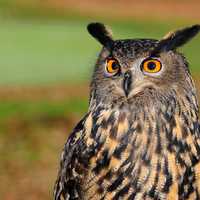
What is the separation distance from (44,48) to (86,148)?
1541cm

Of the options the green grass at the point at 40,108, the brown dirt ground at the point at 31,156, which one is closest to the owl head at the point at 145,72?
the brown dirt ground at the point at 31,156

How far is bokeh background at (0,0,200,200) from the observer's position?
948 cm

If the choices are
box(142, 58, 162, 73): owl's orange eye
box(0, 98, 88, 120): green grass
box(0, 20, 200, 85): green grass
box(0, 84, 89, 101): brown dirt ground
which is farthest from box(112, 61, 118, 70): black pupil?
box(0, 84, 89, 101): brown dirt ground

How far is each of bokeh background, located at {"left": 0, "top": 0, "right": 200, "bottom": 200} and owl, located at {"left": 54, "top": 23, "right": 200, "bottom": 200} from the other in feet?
1.46

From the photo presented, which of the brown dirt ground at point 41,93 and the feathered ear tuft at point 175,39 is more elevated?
the feathered ear tuft at point 175,39

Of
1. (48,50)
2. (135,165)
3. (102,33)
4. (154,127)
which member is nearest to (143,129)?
(154,127)

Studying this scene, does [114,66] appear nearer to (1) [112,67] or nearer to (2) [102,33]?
(1) [112,67]

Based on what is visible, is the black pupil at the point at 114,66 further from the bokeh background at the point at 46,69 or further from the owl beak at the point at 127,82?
the bokeh background at the point at 46,69

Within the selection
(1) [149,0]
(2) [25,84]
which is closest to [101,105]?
(2) [25,84]

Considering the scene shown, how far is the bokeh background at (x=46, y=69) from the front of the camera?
9.48 meters

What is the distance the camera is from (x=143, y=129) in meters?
3.79

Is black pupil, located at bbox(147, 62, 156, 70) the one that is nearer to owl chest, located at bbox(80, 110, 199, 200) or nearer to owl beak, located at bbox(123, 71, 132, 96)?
owl beak, located at bbox(123, 71, 132, 96)

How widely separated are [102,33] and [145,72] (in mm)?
450

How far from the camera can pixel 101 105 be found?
153 inches
